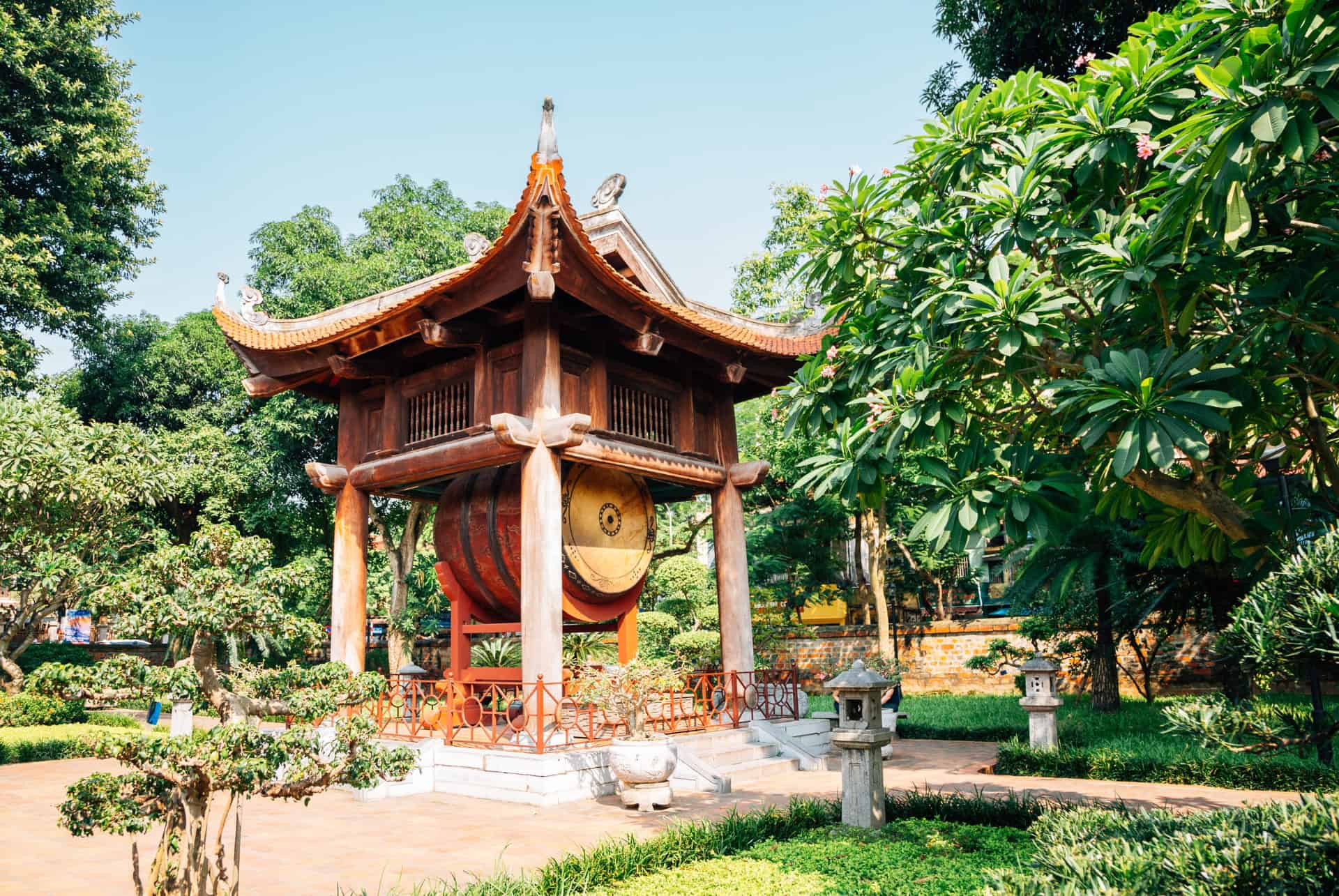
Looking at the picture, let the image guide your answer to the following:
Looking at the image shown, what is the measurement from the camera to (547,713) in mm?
10633

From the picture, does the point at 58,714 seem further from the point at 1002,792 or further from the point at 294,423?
the point at 1002,792

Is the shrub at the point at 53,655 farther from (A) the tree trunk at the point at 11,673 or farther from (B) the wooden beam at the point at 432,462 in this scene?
(B) the wooden beam at the point at 432,462

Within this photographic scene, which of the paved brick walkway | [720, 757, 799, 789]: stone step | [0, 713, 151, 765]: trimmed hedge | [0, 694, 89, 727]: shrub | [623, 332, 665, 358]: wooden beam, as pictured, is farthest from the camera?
[0, 694, 89, 727]: shrub

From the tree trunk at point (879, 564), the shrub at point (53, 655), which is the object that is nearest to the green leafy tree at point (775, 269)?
the tree trunk at point (879, 564)

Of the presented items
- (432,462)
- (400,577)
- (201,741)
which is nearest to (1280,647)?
(201,741)

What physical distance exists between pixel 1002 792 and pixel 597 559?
5556 mm

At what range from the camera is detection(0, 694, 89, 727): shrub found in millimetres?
17781

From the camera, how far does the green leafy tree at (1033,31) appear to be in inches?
547

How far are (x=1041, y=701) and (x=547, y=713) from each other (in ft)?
Answer: 22.4

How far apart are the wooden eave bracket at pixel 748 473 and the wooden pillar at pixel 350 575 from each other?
214 inches

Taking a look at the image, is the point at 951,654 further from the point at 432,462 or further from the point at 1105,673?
the point at 432,462

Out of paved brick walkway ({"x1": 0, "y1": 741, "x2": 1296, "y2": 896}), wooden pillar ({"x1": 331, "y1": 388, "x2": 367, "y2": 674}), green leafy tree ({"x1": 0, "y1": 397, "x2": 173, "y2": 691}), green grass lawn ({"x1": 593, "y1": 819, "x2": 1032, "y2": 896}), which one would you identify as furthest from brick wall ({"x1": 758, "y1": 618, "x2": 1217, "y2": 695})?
green leafy tree ({"x1": 0, "y1": 397, "x2": 173, "y2": 691})

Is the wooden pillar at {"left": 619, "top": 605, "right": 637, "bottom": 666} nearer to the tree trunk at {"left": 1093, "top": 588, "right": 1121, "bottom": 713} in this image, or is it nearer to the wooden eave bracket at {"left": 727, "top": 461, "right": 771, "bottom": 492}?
the wooden eave bracket at {"left": 727, "top": 461, "right": 771, "bottom": 492}

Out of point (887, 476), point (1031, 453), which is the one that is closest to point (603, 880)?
point (887, 476)
